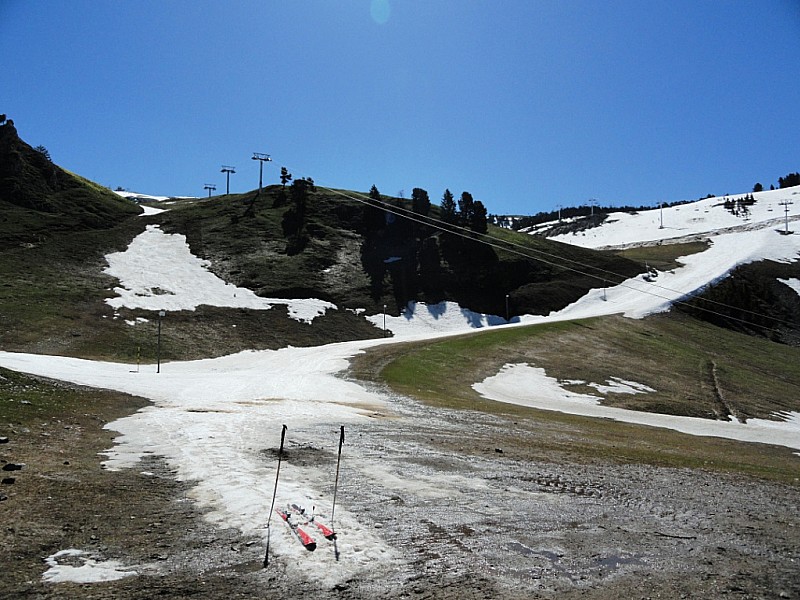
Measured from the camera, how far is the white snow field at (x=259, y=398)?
38.3 feet

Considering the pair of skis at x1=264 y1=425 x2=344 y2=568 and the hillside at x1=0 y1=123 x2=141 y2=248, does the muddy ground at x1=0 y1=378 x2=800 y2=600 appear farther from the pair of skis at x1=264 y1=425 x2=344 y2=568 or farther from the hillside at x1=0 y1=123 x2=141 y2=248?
the hillside at x1=0 y1=123 x2=141 y2=248

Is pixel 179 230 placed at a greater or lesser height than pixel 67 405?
greater

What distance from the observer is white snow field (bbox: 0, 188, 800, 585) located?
11.7 metres

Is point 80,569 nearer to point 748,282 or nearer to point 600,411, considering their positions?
point 600,411

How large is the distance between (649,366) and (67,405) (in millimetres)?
58098

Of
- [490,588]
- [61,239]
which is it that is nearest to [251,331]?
[61,239]

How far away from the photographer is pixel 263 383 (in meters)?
39.3

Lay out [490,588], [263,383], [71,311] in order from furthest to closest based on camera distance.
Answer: [71,311]
[263,383]
[490,588]

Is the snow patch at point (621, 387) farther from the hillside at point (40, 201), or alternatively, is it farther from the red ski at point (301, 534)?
the hillside at point (40, 201)

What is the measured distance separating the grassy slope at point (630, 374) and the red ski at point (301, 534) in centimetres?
1148

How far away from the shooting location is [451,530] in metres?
10.4

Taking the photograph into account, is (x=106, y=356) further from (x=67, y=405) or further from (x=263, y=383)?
(x=67, y=405)

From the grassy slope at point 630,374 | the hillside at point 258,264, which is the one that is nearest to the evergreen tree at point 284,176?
the hillside at point 258,264

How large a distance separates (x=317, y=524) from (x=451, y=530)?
2675 millimetres
